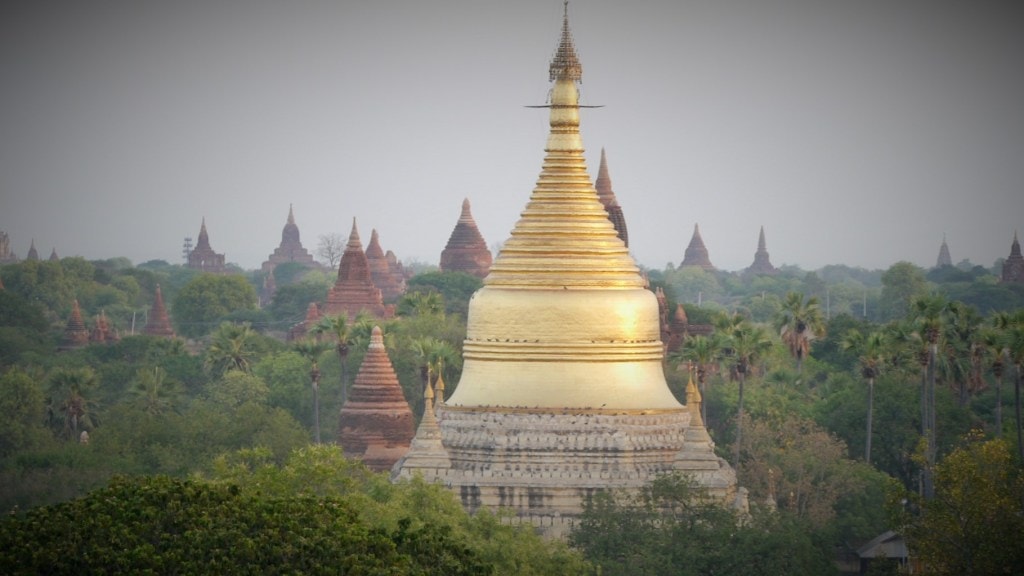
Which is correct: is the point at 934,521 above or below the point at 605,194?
below

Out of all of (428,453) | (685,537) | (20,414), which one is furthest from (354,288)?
(685,537)

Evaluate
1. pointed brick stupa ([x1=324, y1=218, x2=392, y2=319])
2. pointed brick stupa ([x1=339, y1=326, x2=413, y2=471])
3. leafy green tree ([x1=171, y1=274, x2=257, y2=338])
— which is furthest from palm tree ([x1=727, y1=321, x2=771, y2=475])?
leafy green tree ([x1=171, y1=274, x2=257, y2=338])

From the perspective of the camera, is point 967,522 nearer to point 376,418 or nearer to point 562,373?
point 562,373

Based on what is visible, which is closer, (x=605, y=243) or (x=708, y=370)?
(x=605, y=243)

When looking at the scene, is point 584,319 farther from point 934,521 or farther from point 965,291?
point 965,291

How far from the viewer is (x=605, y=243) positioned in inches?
3125

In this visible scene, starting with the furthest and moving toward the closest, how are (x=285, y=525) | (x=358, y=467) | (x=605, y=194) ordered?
(x=605, y=194) → (x=358, y=467) → (x=285, y=525)

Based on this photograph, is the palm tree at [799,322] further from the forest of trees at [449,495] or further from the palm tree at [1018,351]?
the palm tree at [1018,351]

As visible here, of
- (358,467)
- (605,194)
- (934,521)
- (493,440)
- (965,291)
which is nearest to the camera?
(934,521)

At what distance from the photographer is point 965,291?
181 metres

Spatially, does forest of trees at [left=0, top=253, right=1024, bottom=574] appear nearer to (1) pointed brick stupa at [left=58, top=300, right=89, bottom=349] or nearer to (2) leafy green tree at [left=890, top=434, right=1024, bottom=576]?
(2) leafy green tree at [left=890, top=434, right=1024, bottom=576]

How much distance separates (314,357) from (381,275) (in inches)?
2724

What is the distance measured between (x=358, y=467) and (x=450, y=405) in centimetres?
868

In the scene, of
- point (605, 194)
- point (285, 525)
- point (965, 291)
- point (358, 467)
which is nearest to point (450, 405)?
point (358, 467)
